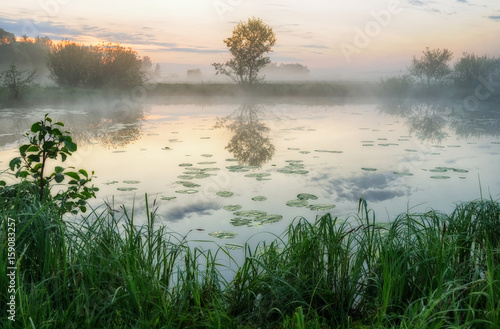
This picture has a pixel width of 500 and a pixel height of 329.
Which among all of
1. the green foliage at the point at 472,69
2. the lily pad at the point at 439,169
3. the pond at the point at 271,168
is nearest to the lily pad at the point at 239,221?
the pond at the point at 271,168

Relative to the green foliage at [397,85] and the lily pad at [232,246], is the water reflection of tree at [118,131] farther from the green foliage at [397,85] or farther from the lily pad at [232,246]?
the green foliage at [397,85]

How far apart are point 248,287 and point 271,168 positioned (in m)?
4.43

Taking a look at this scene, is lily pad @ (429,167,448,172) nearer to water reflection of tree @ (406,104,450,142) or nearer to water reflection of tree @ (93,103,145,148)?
water reflection of tree @ (406,104,450,142)

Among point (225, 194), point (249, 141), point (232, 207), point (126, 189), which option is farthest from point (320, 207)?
point (249, 141)

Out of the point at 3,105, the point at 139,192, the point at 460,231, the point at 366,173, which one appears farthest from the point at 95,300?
the point at 3,105

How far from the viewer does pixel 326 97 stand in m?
29.2

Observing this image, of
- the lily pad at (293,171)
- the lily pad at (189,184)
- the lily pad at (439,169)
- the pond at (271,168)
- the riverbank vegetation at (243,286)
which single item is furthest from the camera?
the lily pad at (439,169)

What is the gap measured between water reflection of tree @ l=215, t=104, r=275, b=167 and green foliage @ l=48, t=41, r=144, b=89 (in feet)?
35.3

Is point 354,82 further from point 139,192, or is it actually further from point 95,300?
point 95,300

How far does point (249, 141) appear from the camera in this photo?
988 cm

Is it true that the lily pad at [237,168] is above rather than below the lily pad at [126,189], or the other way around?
above

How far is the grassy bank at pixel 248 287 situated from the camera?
2223mm

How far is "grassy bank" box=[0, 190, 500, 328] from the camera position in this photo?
2.22 meters

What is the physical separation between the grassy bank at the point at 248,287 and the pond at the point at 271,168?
48 cm
